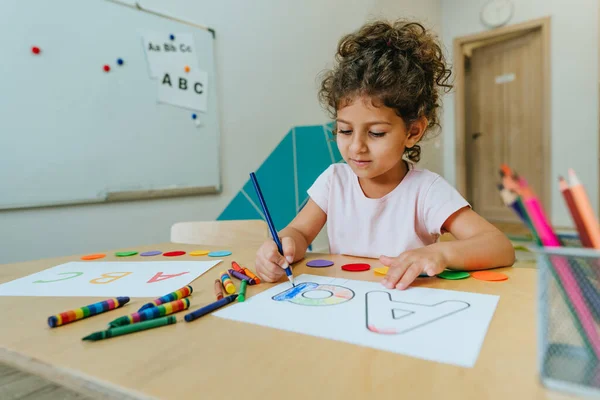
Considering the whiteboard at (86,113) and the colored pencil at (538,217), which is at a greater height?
the whiteboard at (86,113)

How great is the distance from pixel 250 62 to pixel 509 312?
2126 millimetres

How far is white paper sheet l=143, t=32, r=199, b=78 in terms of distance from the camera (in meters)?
1.86

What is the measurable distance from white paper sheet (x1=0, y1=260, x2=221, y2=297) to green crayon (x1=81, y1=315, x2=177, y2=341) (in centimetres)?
13

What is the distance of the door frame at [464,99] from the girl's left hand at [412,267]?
278 cm

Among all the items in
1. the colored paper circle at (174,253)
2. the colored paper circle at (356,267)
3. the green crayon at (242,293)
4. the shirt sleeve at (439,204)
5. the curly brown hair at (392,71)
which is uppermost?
the curly brown hair at (392,71)

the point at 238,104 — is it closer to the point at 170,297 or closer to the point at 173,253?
the point at 173,253

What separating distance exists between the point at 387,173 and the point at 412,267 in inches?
18.3

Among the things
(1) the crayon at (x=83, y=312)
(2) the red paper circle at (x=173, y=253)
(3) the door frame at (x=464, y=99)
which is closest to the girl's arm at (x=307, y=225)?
(2) the red paper circle at (x=173, y=253)

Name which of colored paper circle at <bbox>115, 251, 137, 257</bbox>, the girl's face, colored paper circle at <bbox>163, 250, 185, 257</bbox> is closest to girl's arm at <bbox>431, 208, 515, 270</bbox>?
the girl's face

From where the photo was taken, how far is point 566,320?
10.3 inches

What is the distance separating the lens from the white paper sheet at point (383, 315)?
0.37m

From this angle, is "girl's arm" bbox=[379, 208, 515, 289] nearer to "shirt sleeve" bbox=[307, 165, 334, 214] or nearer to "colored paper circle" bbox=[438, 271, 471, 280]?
"colored paper circle" bbox=[438, 271, 471, 280]

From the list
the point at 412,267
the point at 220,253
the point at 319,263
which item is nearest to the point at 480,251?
the point at 412,267

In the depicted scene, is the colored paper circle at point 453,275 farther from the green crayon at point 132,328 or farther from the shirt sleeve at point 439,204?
the green crayon at point 132,328
